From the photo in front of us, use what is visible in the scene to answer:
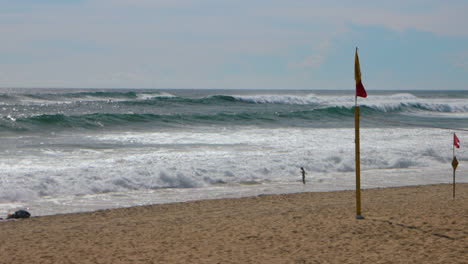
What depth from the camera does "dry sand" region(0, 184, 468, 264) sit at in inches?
264

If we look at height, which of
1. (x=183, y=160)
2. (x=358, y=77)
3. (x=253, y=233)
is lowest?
(x=253, y=233)

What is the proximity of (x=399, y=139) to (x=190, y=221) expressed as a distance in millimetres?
15439

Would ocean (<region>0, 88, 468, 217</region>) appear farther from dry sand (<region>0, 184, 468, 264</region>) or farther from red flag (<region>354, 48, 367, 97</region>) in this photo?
red flag (<region>354, 48, 367, 97</region>)

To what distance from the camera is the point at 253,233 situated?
7.83 metres

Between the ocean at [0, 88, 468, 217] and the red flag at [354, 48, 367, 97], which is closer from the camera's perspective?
the red flag at [354, 48, 367, 97]

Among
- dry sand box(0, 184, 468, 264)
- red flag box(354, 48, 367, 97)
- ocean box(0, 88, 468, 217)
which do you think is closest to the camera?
dry sand box(0, 184, 468, 264)

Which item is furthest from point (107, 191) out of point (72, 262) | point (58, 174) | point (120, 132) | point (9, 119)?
point (9, 119)

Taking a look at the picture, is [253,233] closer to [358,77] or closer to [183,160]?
[358,77]

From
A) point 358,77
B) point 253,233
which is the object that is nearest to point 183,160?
point 253,233

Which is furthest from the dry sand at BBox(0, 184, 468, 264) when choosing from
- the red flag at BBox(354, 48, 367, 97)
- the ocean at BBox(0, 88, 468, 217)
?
the red flag at BBox(354, 48, 367, 97)

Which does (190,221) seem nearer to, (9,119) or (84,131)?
(84,131)

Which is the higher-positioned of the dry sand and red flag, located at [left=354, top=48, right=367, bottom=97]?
red flag, located at [left=354, top=48, right=367, bottom=97]

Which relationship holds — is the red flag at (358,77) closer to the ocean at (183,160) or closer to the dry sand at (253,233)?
the dry sand at (253,233)

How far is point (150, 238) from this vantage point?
303 inches
